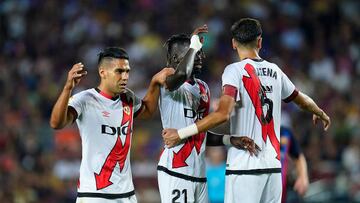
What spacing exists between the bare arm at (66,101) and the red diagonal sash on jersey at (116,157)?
49 cm

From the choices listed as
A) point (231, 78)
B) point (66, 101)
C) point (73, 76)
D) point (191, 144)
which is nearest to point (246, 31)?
point (231, 78)

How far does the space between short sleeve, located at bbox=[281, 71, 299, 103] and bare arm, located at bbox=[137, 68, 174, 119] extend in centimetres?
103

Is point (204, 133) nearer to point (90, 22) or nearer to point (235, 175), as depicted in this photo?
point (235, 175)

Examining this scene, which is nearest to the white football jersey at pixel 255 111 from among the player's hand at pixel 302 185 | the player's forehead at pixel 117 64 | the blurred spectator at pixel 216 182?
the player's forehead at pixel 117 64

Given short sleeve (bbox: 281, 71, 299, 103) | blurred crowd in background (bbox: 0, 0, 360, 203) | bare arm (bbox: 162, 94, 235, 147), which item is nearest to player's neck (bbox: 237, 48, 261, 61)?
short sleeve (bbox: 281, 71, 299, 103)

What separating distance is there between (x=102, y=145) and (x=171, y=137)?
639mm

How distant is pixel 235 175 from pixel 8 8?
12.4 m

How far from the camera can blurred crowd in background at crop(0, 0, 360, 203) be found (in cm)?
1419

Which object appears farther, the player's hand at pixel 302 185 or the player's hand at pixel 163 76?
the player's hand at pixel 302 185

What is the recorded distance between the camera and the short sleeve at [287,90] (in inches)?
306

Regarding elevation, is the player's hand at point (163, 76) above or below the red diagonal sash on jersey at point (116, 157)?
above

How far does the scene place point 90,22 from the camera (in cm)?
1833

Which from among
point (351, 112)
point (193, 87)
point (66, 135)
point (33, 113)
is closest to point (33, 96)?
point (33, 113)

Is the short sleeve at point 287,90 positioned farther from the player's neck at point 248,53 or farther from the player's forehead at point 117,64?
the player's forehead at point 117,64
